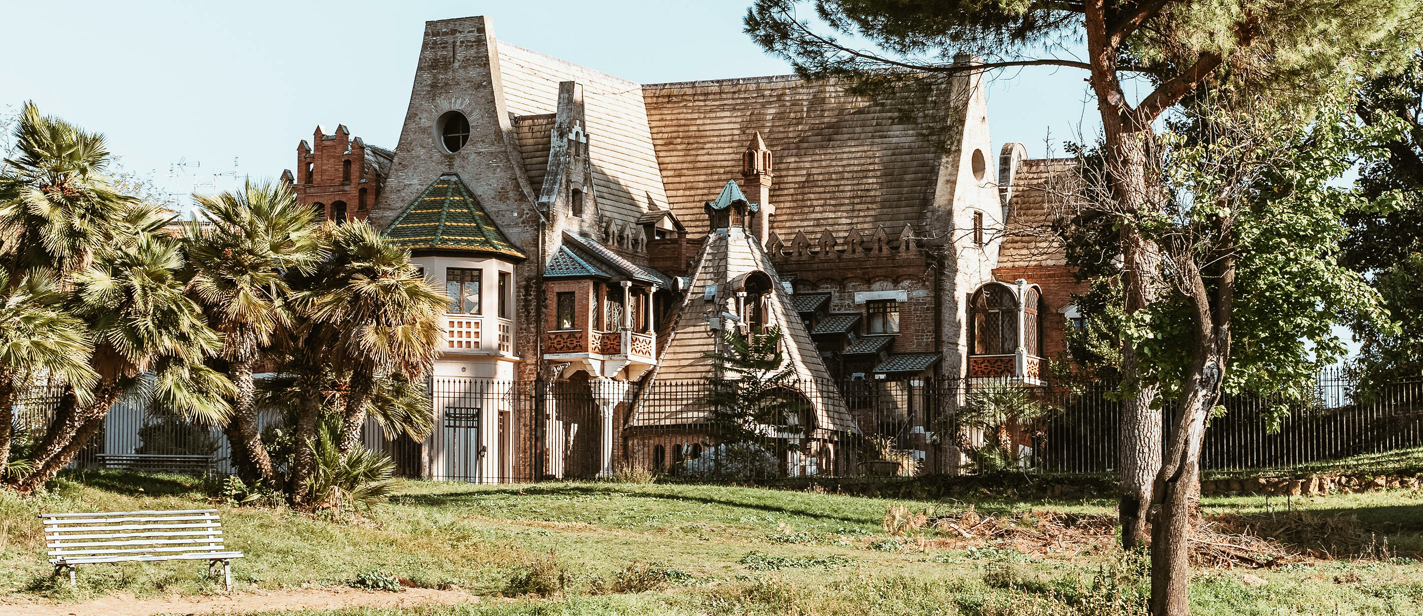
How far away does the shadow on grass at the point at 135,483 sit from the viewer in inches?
989

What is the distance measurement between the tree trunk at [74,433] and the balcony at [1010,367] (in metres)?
22.3

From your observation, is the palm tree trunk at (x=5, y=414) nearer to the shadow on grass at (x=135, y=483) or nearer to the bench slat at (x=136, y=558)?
the shadow on grass at (x=135, y=483)

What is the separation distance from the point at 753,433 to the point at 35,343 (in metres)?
15.2

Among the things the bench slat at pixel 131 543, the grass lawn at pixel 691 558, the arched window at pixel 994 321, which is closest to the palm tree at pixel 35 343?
the grass lawn at pixel 691 558

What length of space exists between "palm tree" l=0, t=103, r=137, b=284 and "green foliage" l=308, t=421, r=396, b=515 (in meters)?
4.41

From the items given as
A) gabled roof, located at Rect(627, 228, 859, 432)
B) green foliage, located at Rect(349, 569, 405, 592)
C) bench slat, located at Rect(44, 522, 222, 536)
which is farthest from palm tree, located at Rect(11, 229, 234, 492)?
gabled roof, located at Rect(627, 228, 859, 432)

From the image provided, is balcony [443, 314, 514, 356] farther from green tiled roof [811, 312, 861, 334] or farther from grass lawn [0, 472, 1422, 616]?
grass lawn [0, 472, 1422, 616]

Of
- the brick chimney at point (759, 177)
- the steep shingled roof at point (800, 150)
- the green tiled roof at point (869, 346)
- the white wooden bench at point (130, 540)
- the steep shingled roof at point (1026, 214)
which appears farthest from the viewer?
the steep shingled roof at point (1026, 214)

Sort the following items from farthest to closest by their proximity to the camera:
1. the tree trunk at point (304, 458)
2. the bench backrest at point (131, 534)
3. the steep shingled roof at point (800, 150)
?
the steep shingled roof at point (800, 150), the tree trunk at point (304, 458), the bench backrest at point (131, 534)

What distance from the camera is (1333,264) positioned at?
17.1 meters

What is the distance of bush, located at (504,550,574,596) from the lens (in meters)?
17.5

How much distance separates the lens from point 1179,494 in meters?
16.7

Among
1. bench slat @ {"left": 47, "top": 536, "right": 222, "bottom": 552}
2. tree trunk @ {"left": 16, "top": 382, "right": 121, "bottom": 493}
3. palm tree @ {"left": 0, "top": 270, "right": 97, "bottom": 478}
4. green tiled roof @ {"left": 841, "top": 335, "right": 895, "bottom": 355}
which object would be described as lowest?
bench slat @ {"left": 47, "top": 536, "right": 222, "bottom": 552}

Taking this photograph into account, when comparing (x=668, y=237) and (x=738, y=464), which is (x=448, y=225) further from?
(x=738, y=464)
